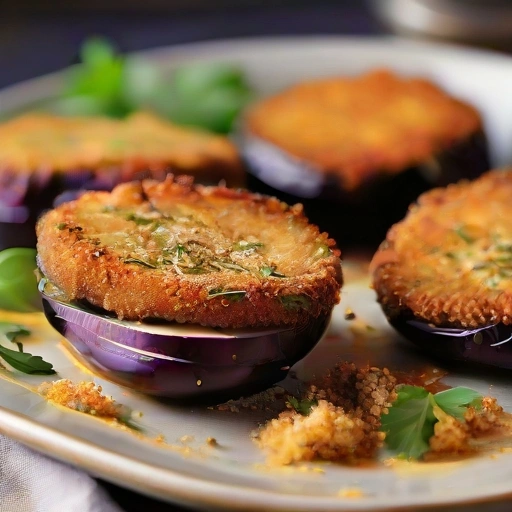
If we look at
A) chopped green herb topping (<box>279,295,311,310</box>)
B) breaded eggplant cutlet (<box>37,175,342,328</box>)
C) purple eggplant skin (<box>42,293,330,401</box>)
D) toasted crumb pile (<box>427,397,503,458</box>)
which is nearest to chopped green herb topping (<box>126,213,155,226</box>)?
breaded eggplant cutlet (<box>37,175,342,328</box>)

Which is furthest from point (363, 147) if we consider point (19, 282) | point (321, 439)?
point (321, 439)

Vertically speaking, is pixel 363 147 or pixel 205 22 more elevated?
pixel 363 147

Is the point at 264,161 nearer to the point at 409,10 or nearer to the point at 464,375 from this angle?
the point at 464,375

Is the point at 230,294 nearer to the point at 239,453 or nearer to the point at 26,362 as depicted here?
the point at 239,453

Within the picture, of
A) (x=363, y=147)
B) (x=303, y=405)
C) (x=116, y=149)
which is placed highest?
(x=363, y=147)

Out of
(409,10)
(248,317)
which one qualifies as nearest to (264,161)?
(248,317)

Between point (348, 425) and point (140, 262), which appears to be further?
point (140, 262)

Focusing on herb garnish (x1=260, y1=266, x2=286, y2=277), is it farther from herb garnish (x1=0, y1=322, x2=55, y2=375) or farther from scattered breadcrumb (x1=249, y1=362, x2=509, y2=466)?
herb garnish (x1=0, y1=322, x2=55, y2=375)
